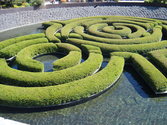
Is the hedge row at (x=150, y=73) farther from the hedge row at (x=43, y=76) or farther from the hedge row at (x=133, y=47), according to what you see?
the hedge row at (x=43, y=76)

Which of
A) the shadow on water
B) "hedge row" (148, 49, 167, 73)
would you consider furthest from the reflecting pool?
"hedge row" (148, 49, 167, 73)

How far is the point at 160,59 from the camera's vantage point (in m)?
16.9

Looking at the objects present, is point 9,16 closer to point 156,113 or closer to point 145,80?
point 145,80

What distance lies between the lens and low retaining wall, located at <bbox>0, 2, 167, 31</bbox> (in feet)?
116

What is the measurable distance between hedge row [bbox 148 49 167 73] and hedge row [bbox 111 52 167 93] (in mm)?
1423

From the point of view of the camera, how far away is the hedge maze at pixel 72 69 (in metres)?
→ 11.9

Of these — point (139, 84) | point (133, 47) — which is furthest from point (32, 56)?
point (139, 84)

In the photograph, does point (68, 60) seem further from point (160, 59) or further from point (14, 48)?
point (160, 59)

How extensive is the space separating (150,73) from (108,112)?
237 inches

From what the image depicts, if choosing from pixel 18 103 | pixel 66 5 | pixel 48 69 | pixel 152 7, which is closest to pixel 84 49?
pixel 48 69

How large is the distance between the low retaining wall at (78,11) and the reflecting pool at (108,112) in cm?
2751

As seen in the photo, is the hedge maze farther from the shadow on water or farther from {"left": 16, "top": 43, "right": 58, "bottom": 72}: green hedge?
the shadow on water

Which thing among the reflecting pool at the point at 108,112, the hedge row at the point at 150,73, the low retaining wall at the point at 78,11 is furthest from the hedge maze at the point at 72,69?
the low retaining wall at the point at 78,11

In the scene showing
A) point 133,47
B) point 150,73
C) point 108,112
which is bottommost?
point 108,112
